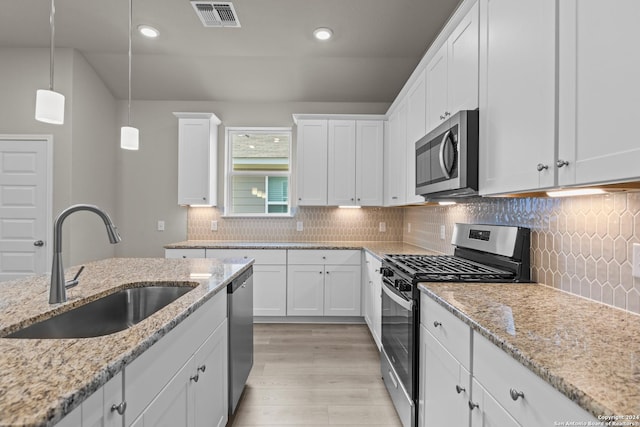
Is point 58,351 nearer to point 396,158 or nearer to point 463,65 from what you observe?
point 463,65

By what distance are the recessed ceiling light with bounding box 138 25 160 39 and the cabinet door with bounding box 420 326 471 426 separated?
11.9 ft

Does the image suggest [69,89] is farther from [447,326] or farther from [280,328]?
[447,326]

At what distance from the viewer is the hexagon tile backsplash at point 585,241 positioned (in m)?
1.26

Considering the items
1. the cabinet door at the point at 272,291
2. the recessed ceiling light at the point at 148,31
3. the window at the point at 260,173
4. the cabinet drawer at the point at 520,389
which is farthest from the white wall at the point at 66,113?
the cabinet drawer at the point at 520,389

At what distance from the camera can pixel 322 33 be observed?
3.39m

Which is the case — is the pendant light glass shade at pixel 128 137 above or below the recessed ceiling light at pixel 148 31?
below

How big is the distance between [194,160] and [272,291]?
71.8 inches

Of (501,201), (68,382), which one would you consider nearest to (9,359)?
(68,382)

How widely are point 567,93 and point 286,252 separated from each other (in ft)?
10.3

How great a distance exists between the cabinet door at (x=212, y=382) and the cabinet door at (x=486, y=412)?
106 centimetres

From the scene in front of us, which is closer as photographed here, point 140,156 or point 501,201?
point 501,201

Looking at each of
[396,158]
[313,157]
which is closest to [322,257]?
[313,157]

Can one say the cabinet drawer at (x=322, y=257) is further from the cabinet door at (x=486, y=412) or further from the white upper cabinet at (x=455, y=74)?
the cabinet door at (x=486, y=412)

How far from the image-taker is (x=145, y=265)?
7.28 ft
